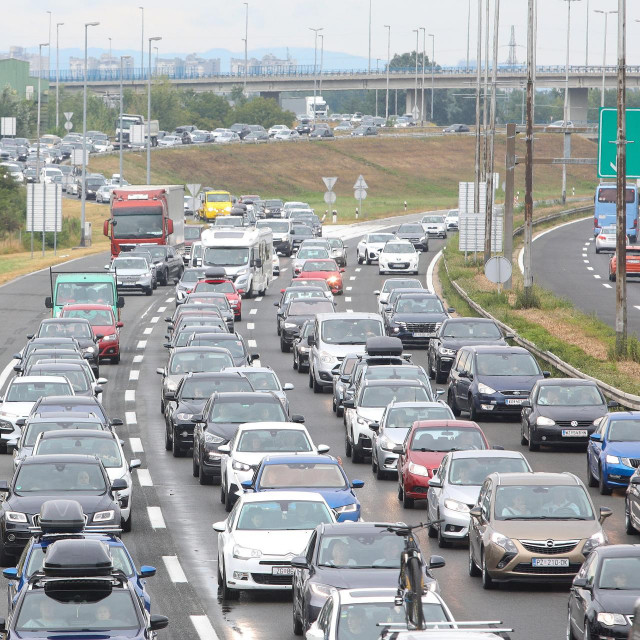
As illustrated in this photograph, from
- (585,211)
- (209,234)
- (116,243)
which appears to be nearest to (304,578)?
(209,234)

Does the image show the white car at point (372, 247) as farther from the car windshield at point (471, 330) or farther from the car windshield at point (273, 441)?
the car windshield at point (273, 441)

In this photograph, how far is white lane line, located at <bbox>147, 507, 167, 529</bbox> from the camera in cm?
2281

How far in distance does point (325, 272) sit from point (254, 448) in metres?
36.1

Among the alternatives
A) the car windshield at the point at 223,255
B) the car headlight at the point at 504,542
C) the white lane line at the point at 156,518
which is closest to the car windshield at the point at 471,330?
the white lane line at the point at 156,518

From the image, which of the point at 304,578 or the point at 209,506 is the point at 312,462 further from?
the point at 304,578

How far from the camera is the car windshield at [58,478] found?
2041 centimetres

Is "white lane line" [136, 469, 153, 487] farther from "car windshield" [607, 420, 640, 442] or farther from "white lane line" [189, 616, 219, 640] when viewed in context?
"white lane line" [189, 616, 219, 640]

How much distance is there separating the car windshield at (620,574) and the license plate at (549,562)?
3.11 m

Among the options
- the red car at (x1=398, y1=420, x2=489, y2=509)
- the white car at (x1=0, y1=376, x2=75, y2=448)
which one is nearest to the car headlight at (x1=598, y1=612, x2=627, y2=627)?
the red car at (x1=398, y1=420, x2=489, y2=509)

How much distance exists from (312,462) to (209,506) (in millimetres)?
3858

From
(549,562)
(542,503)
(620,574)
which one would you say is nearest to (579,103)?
(542,503)

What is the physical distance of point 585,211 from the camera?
116125mm

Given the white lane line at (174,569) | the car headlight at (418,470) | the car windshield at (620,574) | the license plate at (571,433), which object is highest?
the car windshield at (620,574)

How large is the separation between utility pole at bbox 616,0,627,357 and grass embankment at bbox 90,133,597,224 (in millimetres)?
88200
